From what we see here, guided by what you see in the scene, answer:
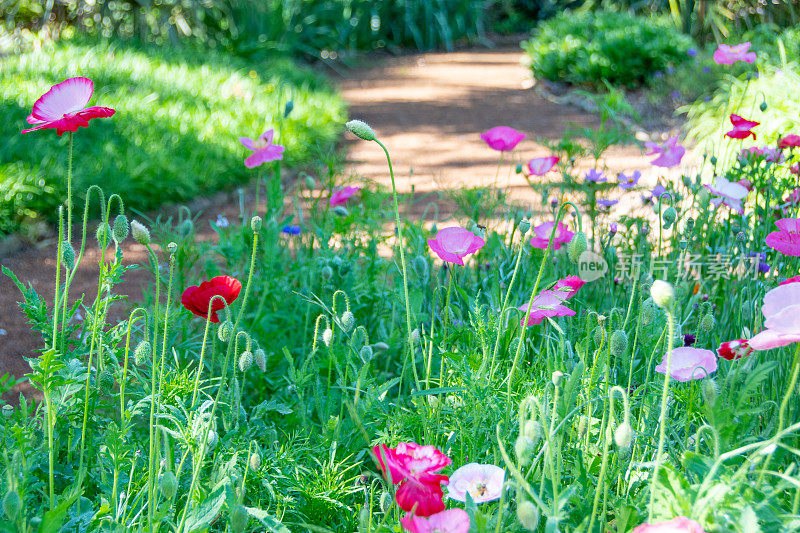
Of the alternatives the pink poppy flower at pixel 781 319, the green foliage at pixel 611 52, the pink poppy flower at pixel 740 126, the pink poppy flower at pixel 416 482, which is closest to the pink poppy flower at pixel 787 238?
the pink poppy flower at pixel 781 319

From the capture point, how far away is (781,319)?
0.93 meters

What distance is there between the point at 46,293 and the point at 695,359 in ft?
6.82

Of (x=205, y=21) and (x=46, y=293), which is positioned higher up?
(x=205, y=21)

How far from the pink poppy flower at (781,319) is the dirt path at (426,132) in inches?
58.3

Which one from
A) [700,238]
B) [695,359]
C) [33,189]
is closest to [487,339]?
[695,359]

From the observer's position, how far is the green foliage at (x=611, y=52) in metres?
6.30

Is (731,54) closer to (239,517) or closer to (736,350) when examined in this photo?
(736,350)

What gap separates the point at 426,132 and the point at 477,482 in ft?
14.8

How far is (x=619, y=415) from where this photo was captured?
145 centimetres

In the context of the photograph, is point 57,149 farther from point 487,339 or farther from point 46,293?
point 487,339

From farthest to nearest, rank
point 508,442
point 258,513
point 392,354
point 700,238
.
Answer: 1. point 700,238
2. point 392,354
3. point 508,442
4. point 258,513

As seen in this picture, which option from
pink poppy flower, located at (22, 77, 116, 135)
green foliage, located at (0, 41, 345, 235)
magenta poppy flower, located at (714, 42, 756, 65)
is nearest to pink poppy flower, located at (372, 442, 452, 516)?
pink poppy flower, located at (22, 77, 116, 135)

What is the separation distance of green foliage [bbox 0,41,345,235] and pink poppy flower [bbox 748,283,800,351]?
2259 mm

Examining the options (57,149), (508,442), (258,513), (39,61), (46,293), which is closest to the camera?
(258,513)
